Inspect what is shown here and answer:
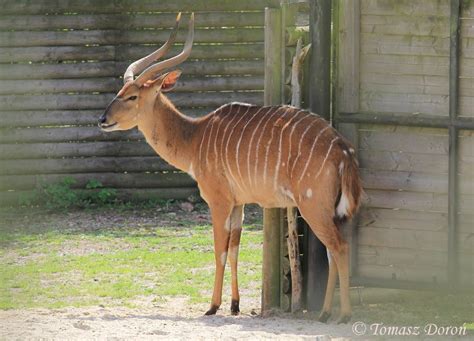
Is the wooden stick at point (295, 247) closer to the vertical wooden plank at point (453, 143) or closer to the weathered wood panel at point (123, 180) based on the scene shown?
the vertical wooden plank at point (453, 143)

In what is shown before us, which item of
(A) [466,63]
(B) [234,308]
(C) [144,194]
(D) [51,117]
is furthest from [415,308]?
(D) [51,117]

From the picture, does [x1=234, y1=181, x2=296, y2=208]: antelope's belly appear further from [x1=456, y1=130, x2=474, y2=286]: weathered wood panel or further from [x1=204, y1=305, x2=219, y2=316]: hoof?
[x1=456, y1=130, x2=474, y2=286]: weathered wood panel

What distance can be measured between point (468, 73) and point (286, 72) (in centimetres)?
122

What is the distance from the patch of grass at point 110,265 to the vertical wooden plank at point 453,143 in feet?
6.60

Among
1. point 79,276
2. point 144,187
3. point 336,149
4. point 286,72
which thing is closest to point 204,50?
point 144,187

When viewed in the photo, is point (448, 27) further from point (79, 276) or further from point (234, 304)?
point (79, 276)

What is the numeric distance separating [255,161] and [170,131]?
2.93 ft

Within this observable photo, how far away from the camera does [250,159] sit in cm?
696

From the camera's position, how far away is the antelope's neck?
24.7 feet

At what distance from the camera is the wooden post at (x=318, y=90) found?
6.86 m

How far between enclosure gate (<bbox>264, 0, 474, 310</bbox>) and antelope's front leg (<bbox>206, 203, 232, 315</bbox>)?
0.63 metres

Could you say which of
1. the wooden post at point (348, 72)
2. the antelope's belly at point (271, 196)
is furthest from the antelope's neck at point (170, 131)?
the wooden post at point (348, 72)

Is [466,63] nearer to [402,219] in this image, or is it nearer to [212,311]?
[402,219]

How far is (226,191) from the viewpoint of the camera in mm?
7156
